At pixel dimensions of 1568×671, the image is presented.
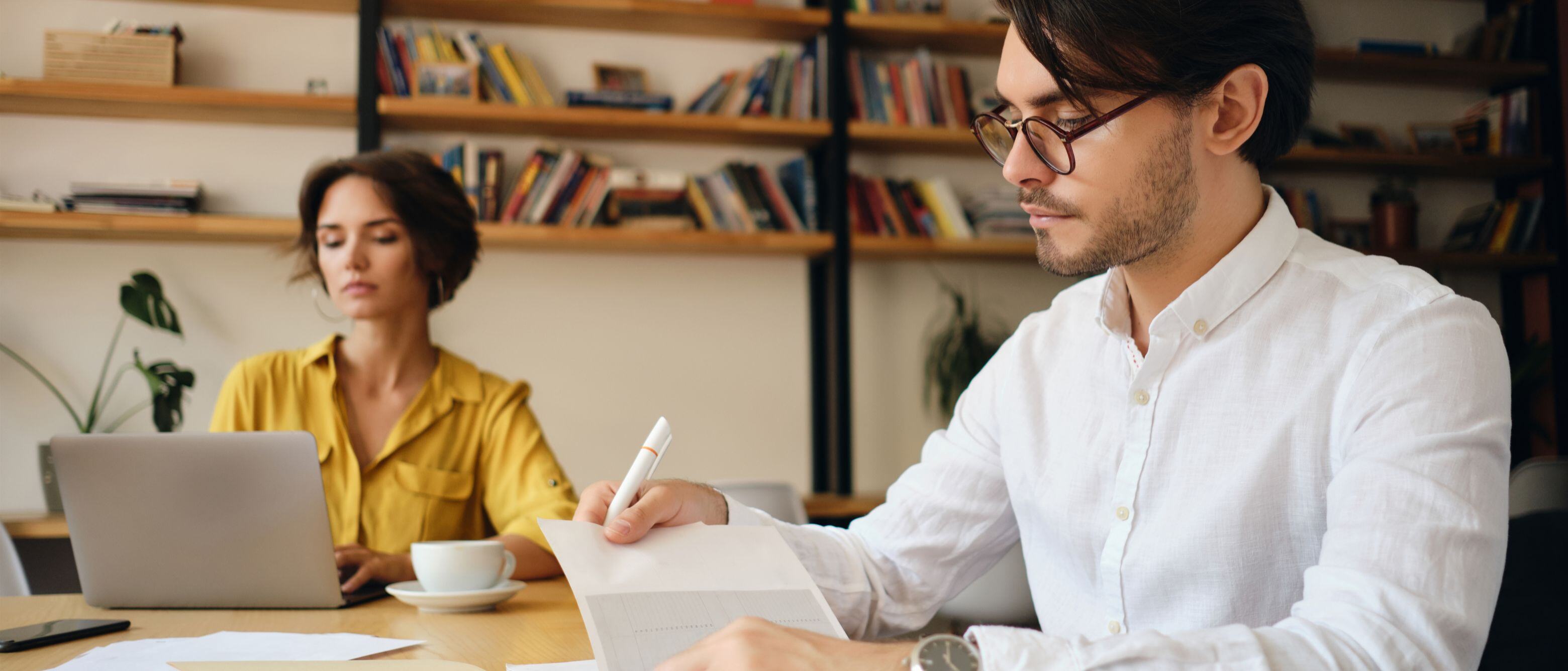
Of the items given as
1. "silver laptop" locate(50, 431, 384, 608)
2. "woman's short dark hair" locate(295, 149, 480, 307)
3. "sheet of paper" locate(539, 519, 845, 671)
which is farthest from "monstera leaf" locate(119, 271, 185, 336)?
"sheet of paper" locate(539, 519, 845, 671)

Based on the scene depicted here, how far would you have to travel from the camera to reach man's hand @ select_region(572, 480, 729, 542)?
0.98 meters

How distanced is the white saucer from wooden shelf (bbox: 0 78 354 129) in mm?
2228

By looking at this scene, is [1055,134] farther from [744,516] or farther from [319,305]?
[319,305]

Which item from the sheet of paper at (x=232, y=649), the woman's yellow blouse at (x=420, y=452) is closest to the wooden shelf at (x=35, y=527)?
the woman's yellow blouse at (x=420, y=452)

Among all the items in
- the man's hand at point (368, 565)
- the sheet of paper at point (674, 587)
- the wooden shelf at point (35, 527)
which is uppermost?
the sheet of paper at point (674, 587)

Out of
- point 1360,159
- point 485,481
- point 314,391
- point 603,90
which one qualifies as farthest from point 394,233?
point 1360,159

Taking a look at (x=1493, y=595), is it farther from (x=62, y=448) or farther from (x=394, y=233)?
(x=394, y=233)

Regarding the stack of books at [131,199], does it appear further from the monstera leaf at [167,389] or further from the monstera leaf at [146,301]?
the monstera leaf at [167,389]

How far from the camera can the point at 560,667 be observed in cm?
95

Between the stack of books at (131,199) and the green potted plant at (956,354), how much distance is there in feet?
7.64

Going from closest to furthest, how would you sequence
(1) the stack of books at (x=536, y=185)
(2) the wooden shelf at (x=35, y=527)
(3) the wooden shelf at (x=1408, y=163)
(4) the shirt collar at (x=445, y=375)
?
1. (4) the shirt collar at (x=445, y=375)
2. (2) the wooden shelf at (x=35, y=527)
3. (1) the stack of books at (x=536, y=185)
4. (3) the wooden shelf at (x=1408, y=163)

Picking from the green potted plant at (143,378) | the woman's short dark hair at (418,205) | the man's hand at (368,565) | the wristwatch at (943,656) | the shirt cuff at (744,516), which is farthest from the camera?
the green potted plant at (143,378)

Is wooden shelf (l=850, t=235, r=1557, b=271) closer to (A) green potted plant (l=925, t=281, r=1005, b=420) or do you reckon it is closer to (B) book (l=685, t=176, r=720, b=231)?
(A) green potted plant (l=925, t=281, r=1005, b=420)

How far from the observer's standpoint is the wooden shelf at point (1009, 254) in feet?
11.3
